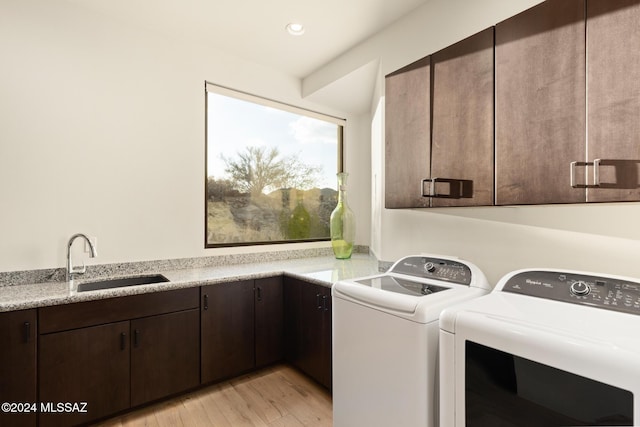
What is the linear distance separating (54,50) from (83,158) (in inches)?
27.9

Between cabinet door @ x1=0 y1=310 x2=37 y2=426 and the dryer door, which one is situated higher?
the dryer door

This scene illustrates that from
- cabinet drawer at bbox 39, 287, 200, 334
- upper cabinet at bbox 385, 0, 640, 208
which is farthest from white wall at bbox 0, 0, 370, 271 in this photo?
upper cabinet at bbox 385, 0, 640, 208

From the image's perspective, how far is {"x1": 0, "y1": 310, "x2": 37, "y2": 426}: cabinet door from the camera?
1.59 m

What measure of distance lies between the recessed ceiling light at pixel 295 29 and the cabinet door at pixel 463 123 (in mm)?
1143

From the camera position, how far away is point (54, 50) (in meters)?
2.09

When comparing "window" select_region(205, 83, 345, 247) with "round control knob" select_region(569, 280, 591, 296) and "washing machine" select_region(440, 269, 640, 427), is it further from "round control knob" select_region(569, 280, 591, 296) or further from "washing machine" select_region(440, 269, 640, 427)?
"round control knob" select_region(569, 280, 591, 296)

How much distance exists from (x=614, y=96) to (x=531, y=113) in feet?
0.85

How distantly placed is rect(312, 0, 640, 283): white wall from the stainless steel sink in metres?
1.70

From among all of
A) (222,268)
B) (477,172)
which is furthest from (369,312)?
(222,268)

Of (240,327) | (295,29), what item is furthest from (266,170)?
(240,327)

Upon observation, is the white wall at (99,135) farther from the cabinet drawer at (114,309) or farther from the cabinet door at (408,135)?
the cabinet door at (408,135)

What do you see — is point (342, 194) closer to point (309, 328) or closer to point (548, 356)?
point (309, 328)

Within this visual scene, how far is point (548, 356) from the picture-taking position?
0.91 meters

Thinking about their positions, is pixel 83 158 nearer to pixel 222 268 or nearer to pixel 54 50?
pixel 54 50
